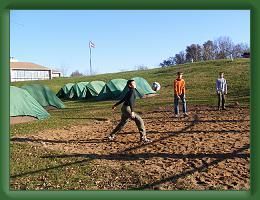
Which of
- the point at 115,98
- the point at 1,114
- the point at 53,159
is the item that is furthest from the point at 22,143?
the point at 115,98

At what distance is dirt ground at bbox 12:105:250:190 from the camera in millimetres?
6320

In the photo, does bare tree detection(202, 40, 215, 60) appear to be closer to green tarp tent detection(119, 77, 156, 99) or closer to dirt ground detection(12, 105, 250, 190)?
green tarp tent detection(119, 77, 156, 99)

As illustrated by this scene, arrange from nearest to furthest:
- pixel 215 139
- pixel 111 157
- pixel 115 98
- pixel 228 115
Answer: pixel 111 157
pixel 215 139
pixel 228 115
pixel 115 98

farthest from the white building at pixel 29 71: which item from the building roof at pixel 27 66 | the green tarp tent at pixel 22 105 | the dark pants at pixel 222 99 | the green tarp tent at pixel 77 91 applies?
the dark pants at pixel 222 99

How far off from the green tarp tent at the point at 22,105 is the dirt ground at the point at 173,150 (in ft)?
10.3

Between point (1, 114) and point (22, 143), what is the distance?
278 inches

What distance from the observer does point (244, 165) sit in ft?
23.0

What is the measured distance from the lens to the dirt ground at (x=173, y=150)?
6320mm

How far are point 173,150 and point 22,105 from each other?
8.72 metres

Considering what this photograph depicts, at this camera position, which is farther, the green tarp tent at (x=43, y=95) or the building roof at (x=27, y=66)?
the building roof at (x=27, y=66)

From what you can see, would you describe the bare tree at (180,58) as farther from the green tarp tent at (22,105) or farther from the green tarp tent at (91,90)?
the green tarp tent at (22,105)

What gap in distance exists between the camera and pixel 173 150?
8.43 metres

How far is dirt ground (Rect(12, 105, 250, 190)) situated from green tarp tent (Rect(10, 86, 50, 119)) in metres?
3.14
